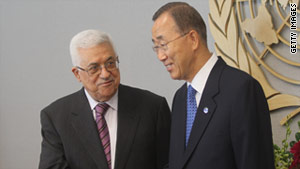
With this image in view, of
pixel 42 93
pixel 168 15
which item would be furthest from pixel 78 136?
pixel 42 93

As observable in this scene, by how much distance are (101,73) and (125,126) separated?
1.00 feet

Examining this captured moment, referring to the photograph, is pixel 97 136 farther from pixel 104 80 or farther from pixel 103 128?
pixel 104 80

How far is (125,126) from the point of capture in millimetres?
2055

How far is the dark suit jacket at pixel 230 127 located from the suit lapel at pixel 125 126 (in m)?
0.40

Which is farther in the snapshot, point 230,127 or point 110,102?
point 110,102

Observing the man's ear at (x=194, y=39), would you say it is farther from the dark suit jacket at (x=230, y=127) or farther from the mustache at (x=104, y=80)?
the mustache at (x=104, y=80)

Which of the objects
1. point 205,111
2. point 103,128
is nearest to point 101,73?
point 103,128

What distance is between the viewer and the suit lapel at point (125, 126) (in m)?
1.99

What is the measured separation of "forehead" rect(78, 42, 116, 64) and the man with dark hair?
338 millimetres

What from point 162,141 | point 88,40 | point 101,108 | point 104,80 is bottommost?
point 162,141

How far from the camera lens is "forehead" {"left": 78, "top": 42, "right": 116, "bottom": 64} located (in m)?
1.97

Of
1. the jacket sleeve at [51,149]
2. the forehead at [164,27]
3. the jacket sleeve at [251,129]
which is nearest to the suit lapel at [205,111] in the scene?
the jacket sleeve at [251,129]

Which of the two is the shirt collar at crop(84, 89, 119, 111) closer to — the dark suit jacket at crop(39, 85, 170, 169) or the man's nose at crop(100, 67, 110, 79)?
the dark suit jacket at crop(39, 85, 170, 169)

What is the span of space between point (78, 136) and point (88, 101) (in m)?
0.20
